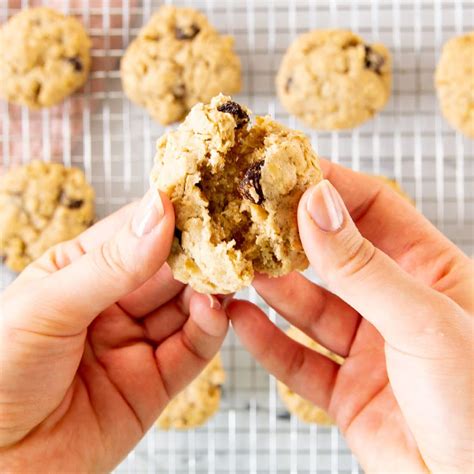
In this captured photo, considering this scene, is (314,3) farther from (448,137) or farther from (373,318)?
(373,318)

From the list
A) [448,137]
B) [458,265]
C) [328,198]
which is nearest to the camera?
[328,198]

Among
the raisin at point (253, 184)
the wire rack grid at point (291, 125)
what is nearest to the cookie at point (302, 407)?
the wire rack grid at point (291, 125)

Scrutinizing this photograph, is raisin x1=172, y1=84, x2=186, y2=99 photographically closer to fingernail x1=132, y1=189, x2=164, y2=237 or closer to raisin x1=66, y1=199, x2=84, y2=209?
raisin x1=66, y1=199, x2=84, y2=209

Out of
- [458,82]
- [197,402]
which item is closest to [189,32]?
[458,82]

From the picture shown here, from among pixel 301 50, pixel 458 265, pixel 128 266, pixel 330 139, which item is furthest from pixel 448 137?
pixel 128 266

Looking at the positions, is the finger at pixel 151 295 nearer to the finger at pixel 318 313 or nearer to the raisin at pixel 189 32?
the finger at pixel 318 313

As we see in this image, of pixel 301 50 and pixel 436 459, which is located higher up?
pixel 301 50
